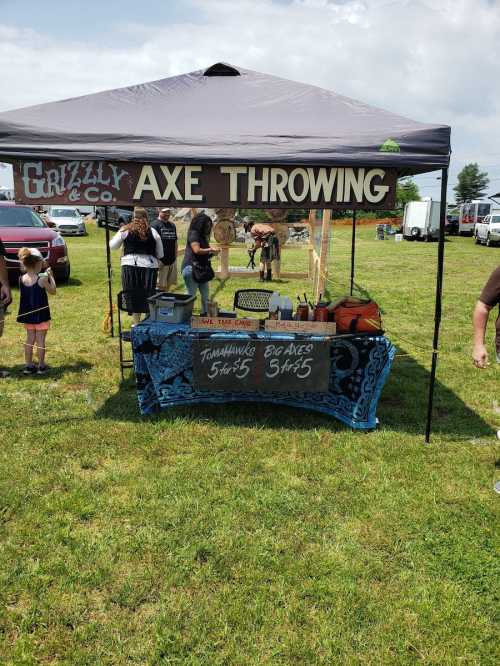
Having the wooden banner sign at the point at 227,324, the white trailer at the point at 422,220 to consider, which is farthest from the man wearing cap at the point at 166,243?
the white trailer at the point at 422,220

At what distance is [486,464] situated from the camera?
4.32 metres

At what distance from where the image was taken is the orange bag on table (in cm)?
486

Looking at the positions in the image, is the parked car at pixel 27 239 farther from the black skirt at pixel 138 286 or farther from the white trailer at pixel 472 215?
the white trailer at pixel 472 215

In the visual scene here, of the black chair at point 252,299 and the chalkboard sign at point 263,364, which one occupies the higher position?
the black chair at point 252,299

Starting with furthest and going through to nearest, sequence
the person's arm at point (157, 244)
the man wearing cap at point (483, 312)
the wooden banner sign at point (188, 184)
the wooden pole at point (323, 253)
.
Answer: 1. the wooden pole at point (323, 253)
2. the person's arm at point (157, 244)
3. the wooden banner sign at point (188, 184)
4. the man wearing cap at point (483, 312)

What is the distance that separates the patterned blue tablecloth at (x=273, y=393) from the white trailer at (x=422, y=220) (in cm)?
3053

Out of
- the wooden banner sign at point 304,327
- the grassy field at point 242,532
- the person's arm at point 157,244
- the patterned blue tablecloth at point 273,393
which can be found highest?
the person's arm at point 157,244

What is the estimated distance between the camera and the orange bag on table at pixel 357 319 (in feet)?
15.9

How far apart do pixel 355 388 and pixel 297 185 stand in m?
1.80

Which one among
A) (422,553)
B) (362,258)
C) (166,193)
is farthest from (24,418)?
(362,258)

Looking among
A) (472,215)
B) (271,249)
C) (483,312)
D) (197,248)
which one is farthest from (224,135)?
(472,215)

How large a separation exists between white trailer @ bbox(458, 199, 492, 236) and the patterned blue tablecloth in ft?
112

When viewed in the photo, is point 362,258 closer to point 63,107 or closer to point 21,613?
point 63,107

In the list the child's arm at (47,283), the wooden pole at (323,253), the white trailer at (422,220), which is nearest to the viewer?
the child's arm at (47,283)
